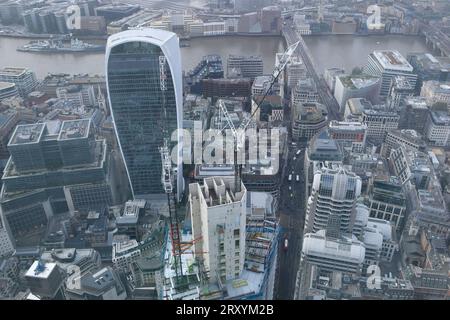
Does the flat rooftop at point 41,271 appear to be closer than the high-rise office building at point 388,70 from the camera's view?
Yes

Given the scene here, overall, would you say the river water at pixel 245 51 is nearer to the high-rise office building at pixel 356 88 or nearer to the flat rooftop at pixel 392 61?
the flat rooftop at pixel 392 61

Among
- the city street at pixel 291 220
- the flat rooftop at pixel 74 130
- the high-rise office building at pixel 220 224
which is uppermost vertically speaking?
the high-rise office building at pixel 220 224

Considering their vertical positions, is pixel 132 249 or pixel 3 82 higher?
pixel 3 82

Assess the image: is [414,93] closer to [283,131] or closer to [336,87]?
[336,87]

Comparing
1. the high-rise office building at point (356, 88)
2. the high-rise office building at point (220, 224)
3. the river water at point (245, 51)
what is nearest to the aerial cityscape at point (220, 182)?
the high-rise office building at point (220, 224)

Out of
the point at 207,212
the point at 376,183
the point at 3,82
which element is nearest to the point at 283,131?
the point at 376,183

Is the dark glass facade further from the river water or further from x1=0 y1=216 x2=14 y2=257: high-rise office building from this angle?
the river water
